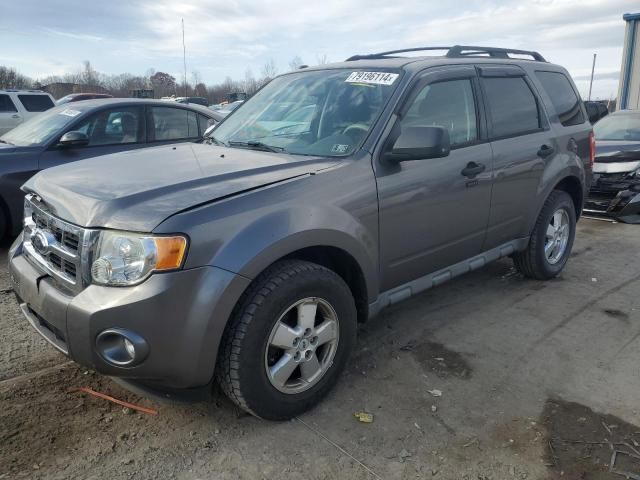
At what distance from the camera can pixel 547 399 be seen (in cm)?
306

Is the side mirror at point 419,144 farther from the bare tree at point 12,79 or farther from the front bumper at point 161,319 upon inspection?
the bare tree at point 12,79

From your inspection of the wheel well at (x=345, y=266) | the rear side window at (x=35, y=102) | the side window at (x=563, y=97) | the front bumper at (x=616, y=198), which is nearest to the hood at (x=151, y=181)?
the wheel well at (x=345, y=266)

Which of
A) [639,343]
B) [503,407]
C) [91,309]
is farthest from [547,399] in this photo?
[91,309]

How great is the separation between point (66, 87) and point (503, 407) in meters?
49.1

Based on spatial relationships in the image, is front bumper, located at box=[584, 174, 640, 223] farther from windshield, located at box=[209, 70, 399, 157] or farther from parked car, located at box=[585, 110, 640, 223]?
windshield, located at box=[209, 70, 399, 157]

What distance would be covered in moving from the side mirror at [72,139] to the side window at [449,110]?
393cm

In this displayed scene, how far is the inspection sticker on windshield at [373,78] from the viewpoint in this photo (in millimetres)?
3408

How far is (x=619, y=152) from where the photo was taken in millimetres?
7234

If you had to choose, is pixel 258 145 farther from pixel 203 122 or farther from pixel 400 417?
pixel 203 122

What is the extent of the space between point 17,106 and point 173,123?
33.4 ft

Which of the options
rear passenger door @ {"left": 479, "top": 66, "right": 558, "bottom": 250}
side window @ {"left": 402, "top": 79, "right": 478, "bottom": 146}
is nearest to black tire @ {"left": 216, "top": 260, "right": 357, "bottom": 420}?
side window @ {"left": 402, "top": 79, "right": 478, "bottom": 146}

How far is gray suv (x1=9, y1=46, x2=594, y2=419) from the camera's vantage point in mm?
2316

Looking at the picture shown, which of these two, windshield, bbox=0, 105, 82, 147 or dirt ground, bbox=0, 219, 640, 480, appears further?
windshield, bbox=0, 105, 82, 147

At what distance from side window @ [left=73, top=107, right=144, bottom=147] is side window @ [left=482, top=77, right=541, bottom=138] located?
410 centimetres
